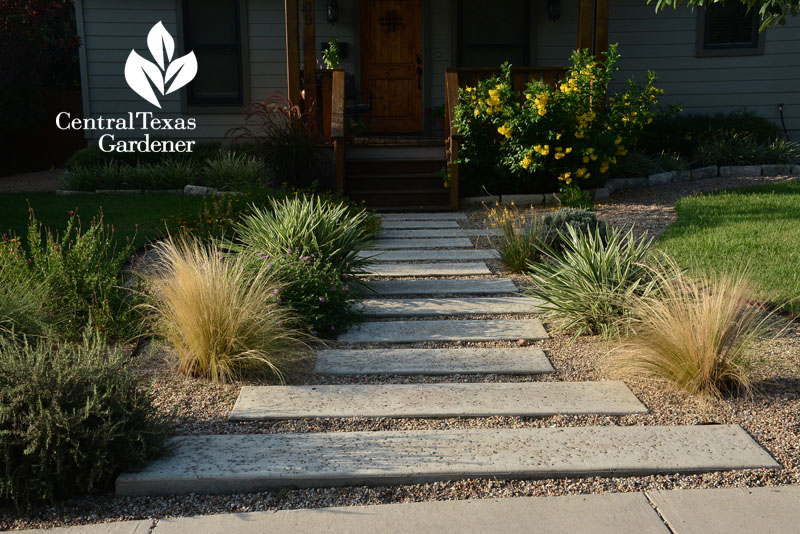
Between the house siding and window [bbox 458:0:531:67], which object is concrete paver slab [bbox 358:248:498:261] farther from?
window [bbox 458:0:531:67]

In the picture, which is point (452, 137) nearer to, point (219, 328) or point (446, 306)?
point (446, 306)

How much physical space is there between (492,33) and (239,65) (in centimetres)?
402

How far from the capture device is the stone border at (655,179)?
915 cm

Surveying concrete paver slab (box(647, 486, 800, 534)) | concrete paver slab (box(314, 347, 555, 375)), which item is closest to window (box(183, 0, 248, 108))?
concrete paver slab (box(314, 347, 555, 375))

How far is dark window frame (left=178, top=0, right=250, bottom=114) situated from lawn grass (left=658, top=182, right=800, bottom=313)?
22.3 feet

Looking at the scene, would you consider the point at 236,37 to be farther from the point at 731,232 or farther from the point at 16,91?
the point at 731,232

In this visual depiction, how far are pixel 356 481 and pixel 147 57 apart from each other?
10.3 meters

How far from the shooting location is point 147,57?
37.9ft

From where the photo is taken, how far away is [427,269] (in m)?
6.19

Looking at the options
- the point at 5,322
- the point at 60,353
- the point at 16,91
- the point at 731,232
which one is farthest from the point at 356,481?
the point at 16,91

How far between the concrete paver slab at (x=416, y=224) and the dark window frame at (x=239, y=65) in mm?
4425

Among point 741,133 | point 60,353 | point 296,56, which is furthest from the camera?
point 741,133

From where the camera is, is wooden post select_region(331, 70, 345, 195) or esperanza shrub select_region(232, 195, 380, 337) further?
wooden post select_region(331, 70, 345, 195)

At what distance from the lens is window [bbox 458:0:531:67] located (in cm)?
1182
